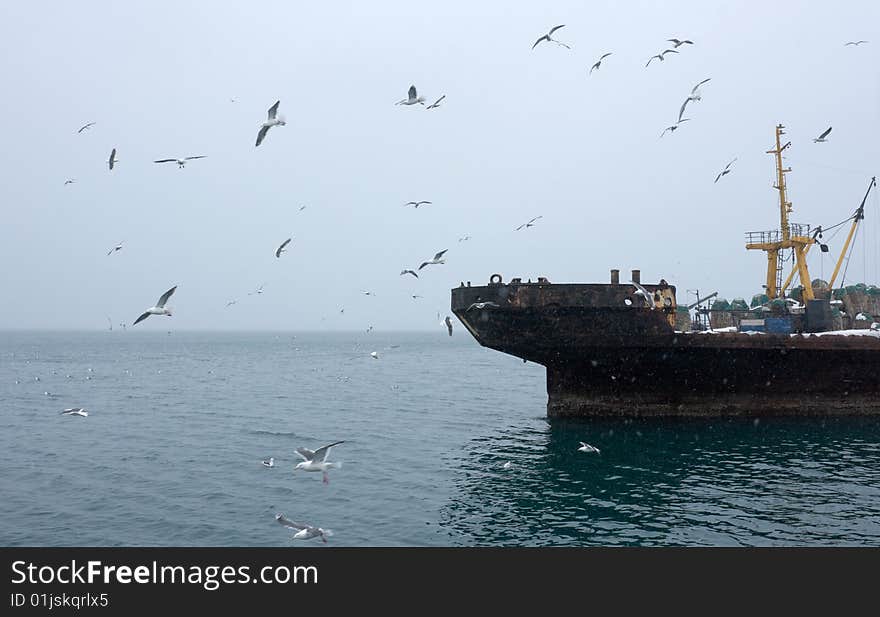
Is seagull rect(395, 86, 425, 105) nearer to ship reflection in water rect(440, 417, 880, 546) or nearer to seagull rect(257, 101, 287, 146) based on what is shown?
seagull rect(257, 101, 287, 146)

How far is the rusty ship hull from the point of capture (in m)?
25.4

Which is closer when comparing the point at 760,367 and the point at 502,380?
the point at 760,367

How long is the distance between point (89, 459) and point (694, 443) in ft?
77.0

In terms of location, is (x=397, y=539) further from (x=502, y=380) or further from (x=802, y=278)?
(x=502, y=380)

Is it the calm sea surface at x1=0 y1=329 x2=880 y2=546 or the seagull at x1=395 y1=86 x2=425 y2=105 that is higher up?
the seagull at x1=395 y1=86 x2=425 y2=105

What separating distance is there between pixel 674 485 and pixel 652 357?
7981mm

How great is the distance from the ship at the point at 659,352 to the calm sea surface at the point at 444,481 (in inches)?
36.2

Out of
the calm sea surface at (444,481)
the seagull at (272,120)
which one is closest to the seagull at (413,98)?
the seagull at (272,120)

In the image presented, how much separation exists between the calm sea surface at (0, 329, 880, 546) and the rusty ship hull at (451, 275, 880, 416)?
0.94m

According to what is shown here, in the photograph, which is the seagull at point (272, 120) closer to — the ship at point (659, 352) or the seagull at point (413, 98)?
the seagull at point (413, 98)

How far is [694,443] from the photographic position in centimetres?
2466

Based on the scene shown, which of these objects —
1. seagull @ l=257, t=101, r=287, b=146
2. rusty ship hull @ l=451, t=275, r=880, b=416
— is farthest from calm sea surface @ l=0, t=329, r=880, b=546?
seagull @ l=257, t=101, r=287, b=146

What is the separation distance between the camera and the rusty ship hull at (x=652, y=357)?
25375 millimetres
